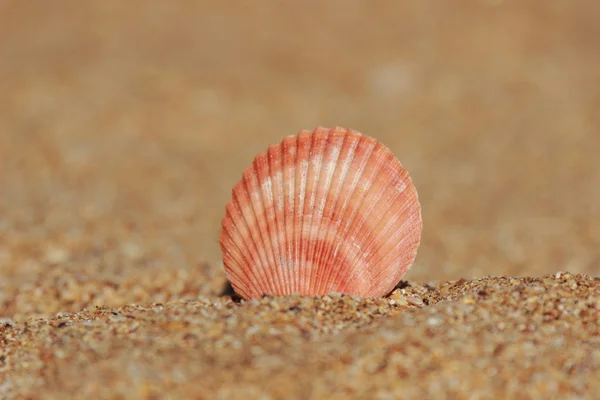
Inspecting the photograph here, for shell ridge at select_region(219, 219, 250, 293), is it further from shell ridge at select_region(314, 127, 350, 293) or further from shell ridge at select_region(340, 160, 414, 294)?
shell ridge at select_region(340, 160, 414, 294)

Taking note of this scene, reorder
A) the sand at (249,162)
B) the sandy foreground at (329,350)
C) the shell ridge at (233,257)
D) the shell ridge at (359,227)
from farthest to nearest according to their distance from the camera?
the shell ridge at (233,257), the shell ridge at (359,227), the sand at (249,162), the sandy foreground at (329,350)

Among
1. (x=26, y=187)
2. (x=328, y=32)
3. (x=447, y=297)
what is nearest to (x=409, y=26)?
(x=328, y=32)

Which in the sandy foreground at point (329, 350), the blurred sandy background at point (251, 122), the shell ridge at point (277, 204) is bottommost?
the sandy foreground at point (329, 350)

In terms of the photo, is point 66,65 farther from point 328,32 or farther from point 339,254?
point 339,254

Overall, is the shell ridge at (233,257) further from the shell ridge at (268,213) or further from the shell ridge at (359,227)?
the shell ridge at (359,227)

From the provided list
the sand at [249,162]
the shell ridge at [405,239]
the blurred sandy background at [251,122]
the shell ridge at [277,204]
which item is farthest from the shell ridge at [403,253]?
the blurred sandy background at [251,122]

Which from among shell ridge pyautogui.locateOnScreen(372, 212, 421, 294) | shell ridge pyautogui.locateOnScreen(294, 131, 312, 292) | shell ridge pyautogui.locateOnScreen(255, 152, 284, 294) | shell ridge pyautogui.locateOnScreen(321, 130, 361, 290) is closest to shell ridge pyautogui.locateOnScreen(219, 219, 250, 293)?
shell ridge pyautogui.locateOnScreen(255, 152, 284, 294)
